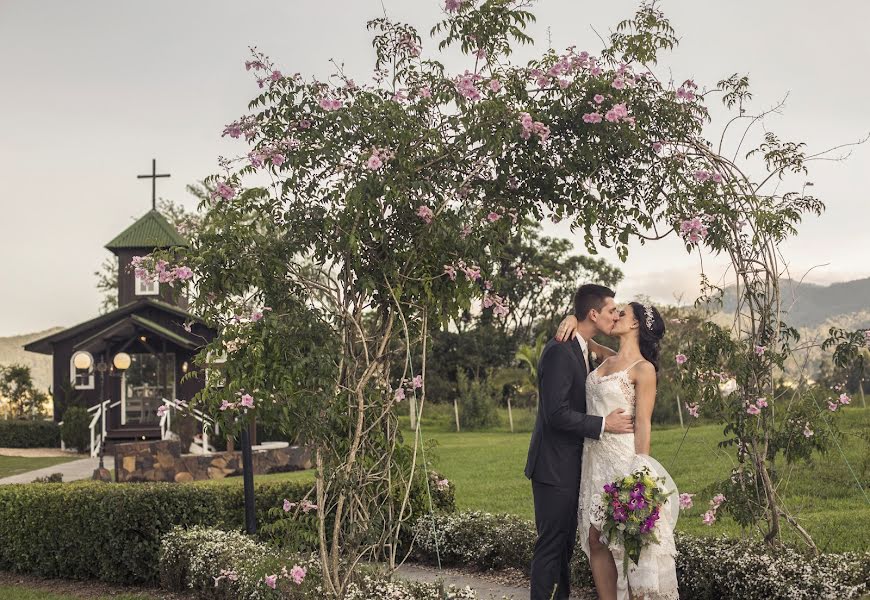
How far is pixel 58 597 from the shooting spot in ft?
28.9

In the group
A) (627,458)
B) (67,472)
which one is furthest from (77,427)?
(627,458)

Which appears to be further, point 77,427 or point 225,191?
point 77,427

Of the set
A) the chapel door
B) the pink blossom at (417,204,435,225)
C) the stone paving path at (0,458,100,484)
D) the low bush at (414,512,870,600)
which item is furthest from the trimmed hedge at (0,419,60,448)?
the pink blossom at (417,204,435,225)

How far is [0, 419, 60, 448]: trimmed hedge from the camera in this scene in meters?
27.4

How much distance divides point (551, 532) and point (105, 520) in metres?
5.15

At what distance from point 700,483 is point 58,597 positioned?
9.31 m

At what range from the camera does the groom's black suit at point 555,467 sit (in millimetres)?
5707

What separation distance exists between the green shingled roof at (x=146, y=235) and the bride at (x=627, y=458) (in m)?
27.3

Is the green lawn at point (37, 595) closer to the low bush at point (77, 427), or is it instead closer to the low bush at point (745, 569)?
the low bush at point (745, 569)

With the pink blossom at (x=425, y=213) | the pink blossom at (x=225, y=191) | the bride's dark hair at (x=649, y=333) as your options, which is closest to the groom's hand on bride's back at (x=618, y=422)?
the bride's dark hair at (x=649, y=333)

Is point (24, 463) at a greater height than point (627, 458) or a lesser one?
lesser

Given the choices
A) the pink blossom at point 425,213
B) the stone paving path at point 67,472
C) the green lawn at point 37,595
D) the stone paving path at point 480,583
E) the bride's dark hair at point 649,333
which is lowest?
the green lawn at point 37,595

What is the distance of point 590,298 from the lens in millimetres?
5820

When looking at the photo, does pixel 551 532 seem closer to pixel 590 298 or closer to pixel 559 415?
pixel 559 415
